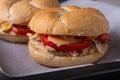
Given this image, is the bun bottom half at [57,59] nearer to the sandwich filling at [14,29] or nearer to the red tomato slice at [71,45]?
the red tomato slice at [71,45]

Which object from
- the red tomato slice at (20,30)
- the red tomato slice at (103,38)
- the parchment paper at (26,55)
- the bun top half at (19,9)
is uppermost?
the bun top half at (19,9)

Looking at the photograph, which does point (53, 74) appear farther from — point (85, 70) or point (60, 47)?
point (60, 47)

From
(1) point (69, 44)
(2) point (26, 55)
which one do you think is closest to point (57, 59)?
(1) point (69, 44)

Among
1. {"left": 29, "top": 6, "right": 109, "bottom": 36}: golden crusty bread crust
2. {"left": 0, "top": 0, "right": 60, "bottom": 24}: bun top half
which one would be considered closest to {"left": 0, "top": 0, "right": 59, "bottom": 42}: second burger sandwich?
{"left": 0, "top": 0, "right": 60, "bottom": 24}: bun top half

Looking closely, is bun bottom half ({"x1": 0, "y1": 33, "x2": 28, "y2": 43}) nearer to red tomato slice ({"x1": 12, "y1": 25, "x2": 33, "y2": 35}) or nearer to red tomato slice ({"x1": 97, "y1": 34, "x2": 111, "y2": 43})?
red tomato slice ({"x1": 12, "y1": 25, "x2": 33, "y2": 35})

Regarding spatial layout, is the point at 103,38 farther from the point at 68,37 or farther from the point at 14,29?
the point at 14,29

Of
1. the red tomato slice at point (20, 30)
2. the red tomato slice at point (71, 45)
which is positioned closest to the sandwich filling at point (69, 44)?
the red tomato slice at point (71, 45)
